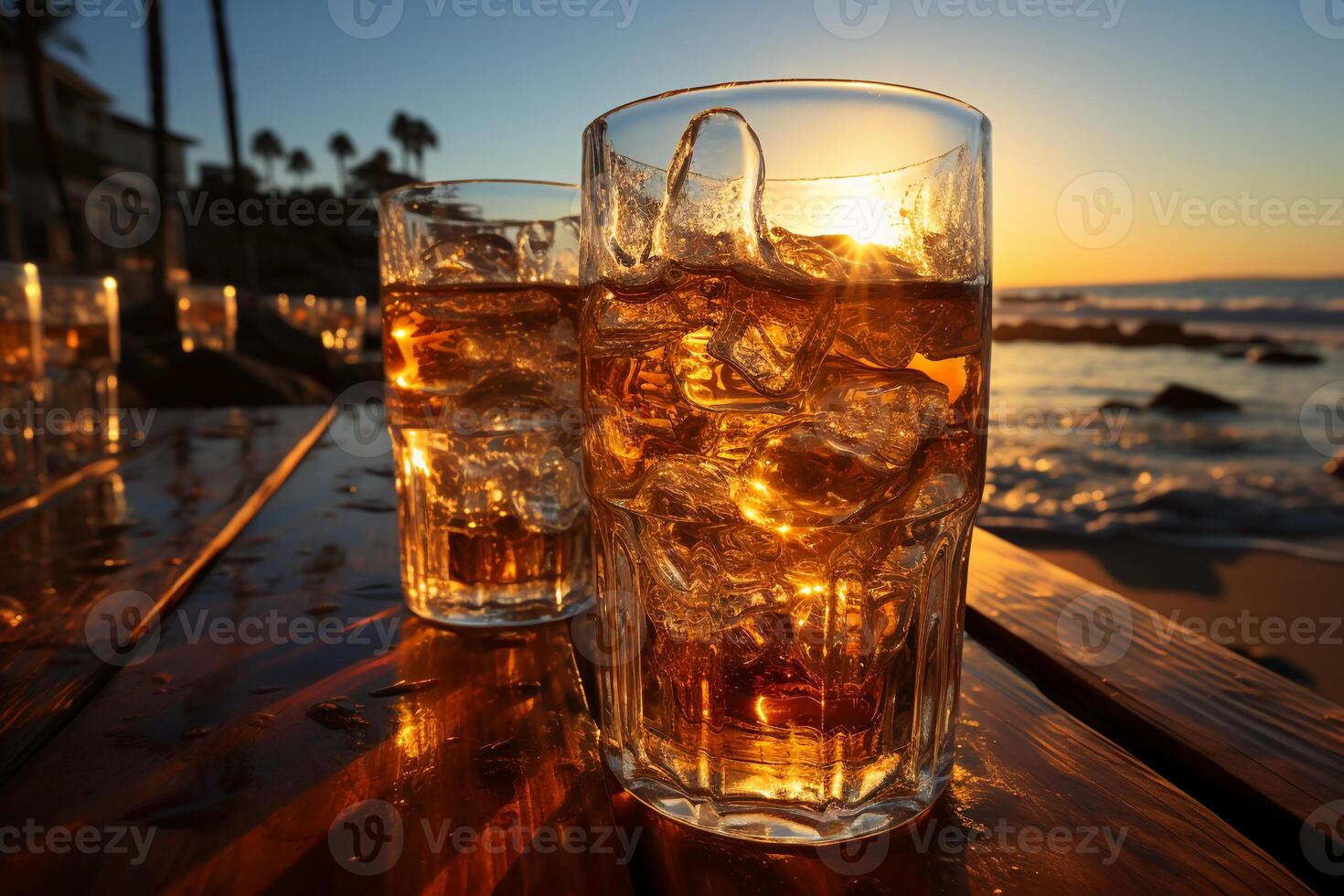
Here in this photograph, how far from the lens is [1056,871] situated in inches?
23.9

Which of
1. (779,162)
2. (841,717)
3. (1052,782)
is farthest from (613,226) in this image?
(1052,782)

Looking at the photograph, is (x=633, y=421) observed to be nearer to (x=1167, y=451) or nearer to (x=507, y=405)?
(x=507, y=405)

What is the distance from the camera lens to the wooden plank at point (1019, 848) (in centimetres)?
59

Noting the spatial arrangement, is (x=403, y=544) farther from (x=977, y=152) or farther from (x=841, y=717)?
(x=977, y=152)

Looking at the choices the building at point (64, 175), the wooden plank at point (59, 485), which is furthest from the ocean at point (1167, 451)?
the building at point (64, 175)

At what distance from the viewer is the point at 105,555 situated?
4.45 feet

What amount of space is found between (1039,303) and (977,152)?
2720 cm

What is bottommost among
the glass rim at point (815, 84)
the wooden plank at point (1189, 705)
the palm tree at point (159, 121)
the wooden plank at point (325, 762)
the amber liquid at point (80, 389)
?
the wooden plank at point (1189, 705)

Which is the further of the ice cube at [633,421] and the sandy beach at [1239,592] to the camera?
the sandy beach at [1239,592]

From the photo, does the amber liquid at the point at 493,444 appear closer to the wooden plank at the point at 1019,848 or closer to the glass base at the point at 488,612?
the glass base at the point at 488,612

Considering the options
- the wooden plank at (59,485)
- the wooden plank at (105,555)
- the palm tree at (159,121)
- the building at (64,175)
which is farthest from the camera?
the building at (64,175)

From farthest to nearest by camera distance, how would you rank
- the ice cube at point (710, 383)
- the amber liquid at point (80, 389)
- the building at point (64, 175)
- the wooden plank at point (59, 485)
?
the building at point (64, 175) → the amber liquid at point (80, 389) → the wooden plank at point (59, 485) → the ice cube at point (710, 383)

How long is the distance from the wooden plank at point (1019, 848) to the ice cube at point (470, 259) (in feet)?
2.22

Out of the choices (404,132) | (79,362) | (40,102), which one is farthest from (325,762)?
(404,132)
